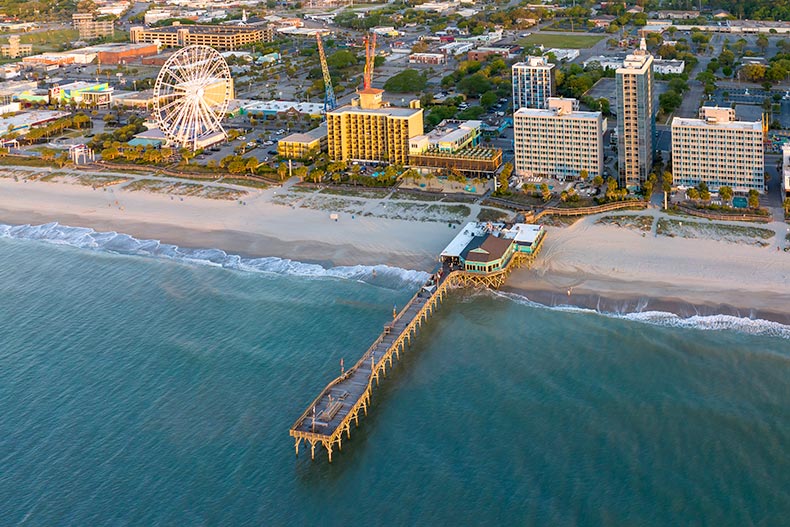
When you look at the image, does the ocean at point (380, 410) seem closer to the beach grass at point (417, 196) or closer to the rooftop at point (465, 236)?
the rooftop at point (465, 236)

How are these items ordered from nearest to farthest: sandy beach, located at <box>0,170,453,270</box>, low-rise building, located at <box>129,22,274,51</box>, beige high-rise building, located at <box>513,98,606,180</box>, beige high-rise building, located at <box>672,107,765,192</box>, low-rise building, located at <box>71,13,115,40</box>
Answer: sandy beach, located at <box>0,170,453,270</box> < beige high-rise building, located at <box>672,107,765,192</box> < beige high-rise building, located at <box>513,98,606,180</box> < low-rise building, located at <box>129,22,274,51</box> < low-rise building, located at <box>71,13,115,40</box>

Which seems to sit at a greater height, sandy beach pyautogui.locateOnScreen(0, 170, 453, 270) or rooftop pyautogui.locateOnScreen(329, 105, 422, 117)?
rooftop pyautogui.locateOnScreen(329, 105, 422, 117)

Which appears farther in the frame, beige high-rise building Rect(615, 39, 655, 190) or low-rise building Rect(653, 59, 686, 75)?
low-rise building Rect(653, 59, 686, 75)

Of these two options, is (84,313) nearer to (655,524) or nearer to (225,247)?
(225,247)

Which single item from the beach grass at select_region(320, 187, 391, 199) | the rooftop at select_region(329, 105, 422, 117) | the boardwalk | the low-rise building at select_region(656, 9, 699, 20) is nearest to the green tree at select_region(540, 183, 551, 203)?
the beach grass at select_region(320, 187, 391, 199)

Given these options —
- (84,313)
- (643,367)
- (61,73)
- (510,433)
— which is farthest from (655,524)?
(61,73)

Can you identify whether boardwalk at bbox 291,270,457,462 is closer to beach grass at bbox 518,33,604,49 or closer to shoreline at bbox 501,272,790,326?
shoreline at bbox 501,272,790,326

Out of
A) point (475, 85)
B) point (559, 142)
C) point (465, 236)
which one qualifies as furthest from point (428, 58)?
point (465, 236)
